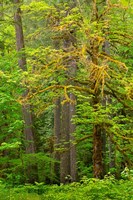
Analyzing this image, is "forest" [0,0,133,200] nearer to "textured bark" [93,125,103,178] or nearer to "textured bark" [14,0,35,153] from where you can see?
"textured bark" [93,125,103,178]

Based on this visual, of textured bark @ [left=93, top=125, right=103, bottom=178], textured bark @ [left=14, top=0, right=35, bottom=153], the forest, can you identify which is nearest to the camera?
the forest

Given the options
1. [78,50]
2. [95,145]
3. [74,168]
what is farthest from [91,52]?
[74,168]

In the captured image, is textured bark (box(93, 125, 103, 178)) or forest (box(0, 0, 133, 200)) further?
textured bark (box(93, 125, 103, 178))

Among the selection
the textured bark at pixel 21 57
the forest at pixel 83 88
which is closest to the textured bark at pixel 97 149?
the forest at pixel 83 88

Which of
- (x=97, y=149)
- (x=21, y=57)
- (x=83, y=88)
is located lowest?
(x=97, y=149)

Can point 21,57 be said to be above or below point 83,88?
above

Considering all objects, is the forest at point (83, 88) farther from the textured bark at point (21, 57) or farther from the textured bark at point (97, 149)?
the textured bark at point (21, 57)

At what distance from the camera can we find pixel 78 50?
876cm

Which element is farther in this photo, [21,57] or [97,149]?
[21,57]

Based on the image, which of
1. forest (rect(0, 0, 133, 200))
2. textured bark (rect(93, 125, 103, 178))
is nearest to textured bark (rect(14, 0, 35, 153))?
forest (rect(0, 0, 133, 200))

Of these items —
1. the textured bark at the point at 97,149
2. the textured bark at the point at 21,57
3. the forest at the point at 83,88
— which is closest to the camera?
the forest at the point at 83,88

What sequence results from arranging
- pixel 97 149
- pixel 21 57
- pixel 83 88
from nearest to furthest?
pixel 83 88 < pixel 97 149 < pixel 21 57

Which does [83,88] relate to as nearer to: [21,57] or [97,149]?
[97,149]

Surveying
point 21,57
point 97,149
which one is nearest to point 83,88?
point 97,149
